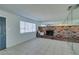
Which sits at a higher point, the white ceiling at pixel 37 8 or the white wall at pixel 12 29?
the white ceiling at pixel 37 8

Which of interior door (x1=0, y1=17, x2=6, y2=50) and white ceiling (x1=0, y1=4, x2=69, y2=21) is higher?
white ceiling (x1=0, y1=4, x2=69, y2=21)

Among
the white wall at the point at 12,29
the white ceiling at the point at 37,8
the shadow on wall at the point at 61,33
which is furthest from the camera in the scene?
the shadow on wall at the point at 61,33

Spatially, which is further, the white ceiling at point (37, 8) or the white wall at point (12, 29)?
the white wall at point (12, 29)

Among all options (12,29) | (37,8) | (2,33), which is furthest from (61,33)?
(2,33)

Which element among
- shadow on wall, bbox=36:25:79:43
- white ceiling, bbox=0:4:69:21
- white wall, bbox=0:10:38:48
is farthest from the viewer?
shadow on wall, bbox=36:25:79:43

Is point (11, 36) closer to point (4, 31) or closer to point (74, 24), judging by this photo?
point (4, 31)

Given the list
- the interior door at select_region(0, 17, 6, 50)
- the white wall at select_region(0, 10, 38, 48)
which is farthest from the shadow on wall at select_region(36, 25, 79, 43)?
the interior door at select_region(0, 17, 6, 50)

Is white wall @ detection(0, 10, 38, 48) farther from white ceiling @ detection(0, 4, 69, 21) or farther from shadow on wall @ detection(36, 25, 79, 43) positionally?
shadow on wall @ detection(36, 25, 79, 43)

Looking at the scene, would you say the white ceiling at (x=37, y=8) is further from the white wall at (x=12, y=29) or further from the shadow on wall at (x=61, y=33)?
the shadow on wall at (x=61, y=33)

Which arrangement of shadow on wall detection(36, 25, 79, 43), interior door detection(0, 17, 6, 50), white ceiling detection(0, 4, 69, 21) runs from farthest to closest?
shadow on wall detection(36, 25, 79, 43)
interior door detection(0, 17, 6, 50)
white ceiling detection(0, 4, 69, 21)

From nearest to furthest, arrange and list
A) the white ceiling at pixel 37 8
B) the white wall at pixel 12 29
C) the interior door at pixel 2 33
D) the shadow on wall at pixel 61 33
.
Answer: the white ceiling at pixel 37 8 → the interior door at pixel 2 33 → the white wall at pixel 12 29 → the shadow on wall at pixel 61 33

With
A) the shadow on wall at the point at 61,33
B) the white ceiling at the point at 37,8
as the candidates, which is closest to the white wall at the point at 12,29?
the white ceiling at the point at 37,8
